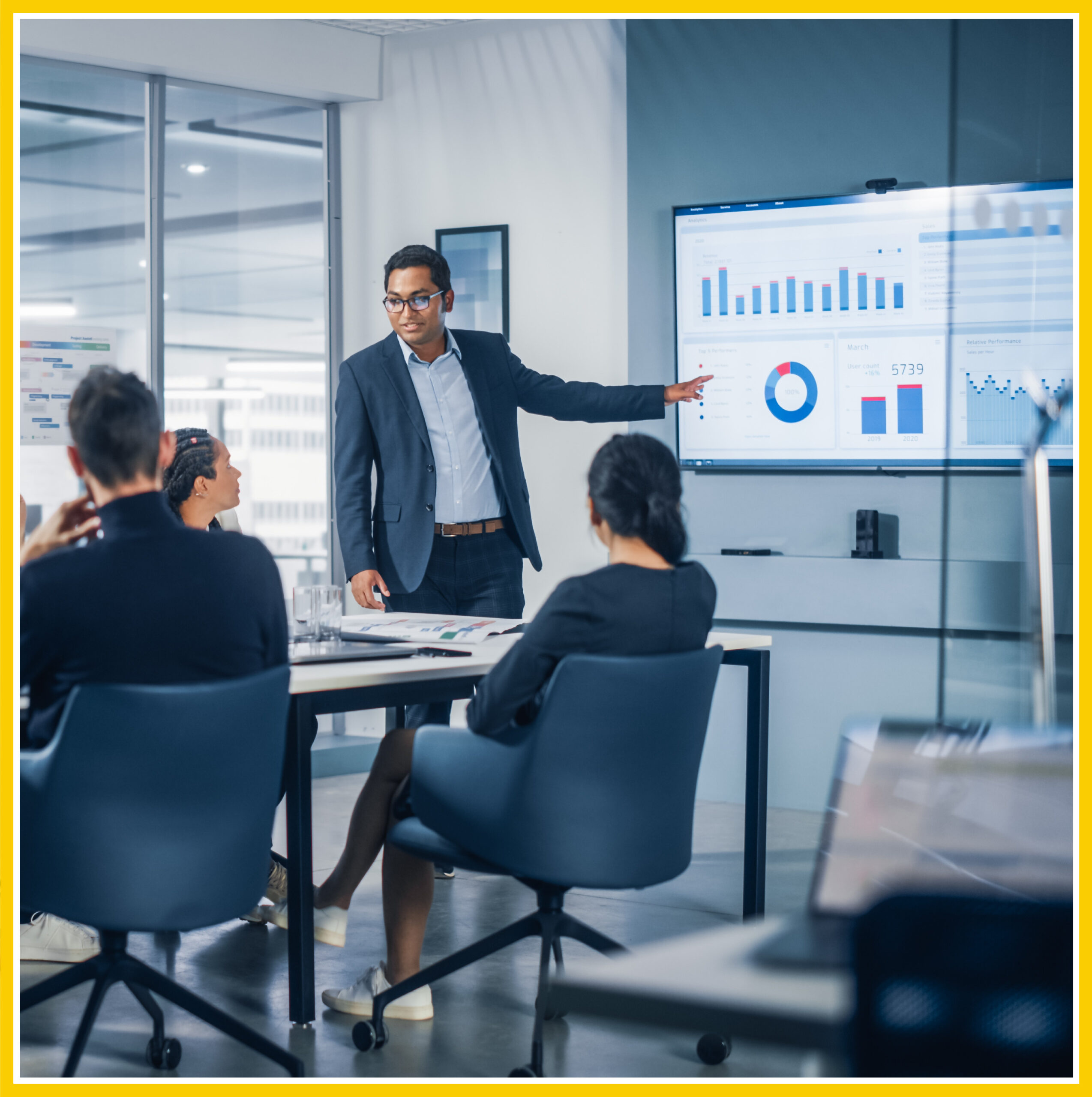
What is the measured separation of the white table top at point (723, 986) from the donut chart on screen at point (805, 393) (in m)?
3.97

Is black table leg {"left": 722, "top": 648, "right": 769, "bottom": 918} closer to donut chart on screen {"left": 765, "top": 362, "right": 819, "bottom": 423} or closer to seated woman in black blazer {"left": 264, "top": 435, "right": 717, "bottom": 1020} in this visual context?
seated woman in black blazer {"left": 264, "top": 435, "right": 717, "bottom": 1020}

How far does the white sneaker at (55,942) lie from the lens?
3.25 metres

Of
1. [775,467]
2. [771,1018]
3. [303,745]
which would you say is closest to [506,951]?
[303,745]

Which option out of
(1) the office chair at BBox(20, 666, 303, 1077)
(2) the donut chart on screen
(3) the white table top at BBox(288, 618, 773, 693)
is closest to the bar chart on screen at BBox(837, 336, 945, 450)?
(2) the donut chart on screen

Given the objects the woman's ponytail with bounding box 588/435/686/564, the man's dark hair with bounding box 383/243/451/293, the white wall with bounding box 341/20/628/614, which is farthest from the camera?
the white wall with bounding box 341/20/628/614

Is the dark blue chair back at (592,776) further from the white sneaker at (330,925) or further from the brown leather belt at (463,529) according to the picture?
the brown leather belt at (463,529)

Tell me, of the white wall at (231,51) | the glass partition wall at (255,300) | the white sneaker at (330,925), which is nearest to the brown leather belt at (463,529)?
the white sneaker at (330,925)

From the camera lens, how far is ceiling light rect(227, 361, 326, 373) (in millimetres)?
5730

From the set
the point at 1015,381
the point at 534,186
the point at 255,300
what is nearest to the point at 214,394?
the point at 255,300

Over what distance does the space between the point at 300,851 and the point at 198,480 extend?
1.14m

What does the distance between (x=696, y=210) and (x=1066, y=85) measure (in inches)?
92.6

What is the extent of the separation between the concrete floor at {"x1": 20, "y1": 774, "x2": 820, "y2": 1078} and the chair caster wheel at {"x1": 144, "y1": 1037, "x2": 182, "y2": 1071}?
0.01 meters

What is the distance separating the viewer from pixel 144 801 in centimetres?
222

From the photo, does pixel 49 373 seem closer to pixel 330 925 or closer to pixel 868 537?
pixel 330 925
